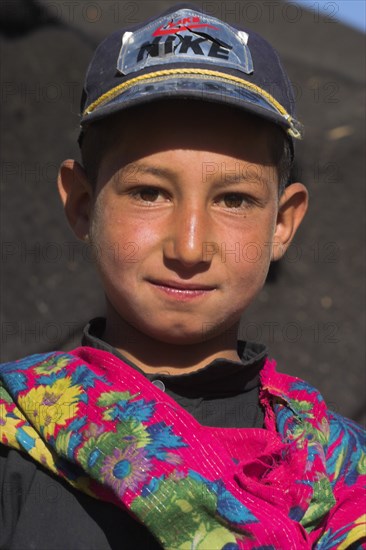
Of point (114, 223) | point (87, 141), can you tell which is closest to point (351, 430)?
point (114, 223)

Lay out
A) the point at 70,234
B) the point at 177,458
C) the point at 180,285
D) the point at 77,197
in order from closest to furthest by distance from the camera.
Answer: the point at 177,458
the point at 180,285
the point at 77,197
the point at 70,234

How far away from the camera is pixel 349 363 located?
13.7 ft

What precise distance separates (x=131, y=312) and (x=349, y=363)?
2.56 metres

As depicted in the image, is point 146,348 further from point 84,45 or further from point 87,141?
point 84,45

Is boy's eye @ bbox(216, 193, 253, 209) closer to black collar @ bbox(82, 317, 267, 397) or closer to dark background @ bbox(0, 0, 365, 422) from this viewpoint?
black collar @ bbox(82, 317, 267, 397)

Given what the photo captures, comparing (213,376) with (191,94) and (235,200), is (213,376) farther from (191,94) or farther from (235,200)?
(191,94)

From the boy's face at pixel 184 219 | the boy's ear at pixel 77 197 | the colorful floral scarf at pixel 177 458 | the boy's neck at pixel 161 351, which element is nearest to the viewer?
the colorful floral scarf at pixel 177 458

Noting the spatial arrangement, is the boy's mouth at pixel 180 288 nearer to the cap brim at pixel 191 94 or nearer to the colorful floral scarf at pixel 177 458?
the colorful floral scarf at pixel 177 458

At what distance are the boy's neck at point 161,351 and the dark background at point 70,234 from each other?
2.10 meters

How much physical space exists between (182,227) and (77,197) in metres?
0.39

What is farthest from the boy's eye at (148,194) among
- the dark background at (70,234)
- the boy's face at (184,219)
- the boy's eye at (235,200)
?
the dark background at (70,234)

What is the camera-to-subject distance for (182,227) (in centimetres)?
168

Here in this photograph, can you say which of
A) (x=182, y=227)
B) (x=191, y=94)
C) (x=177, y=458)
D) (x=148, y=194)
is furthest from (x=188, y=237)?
(x=177, y=458)

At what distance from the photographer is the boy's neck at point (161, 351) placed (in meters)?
1.85
